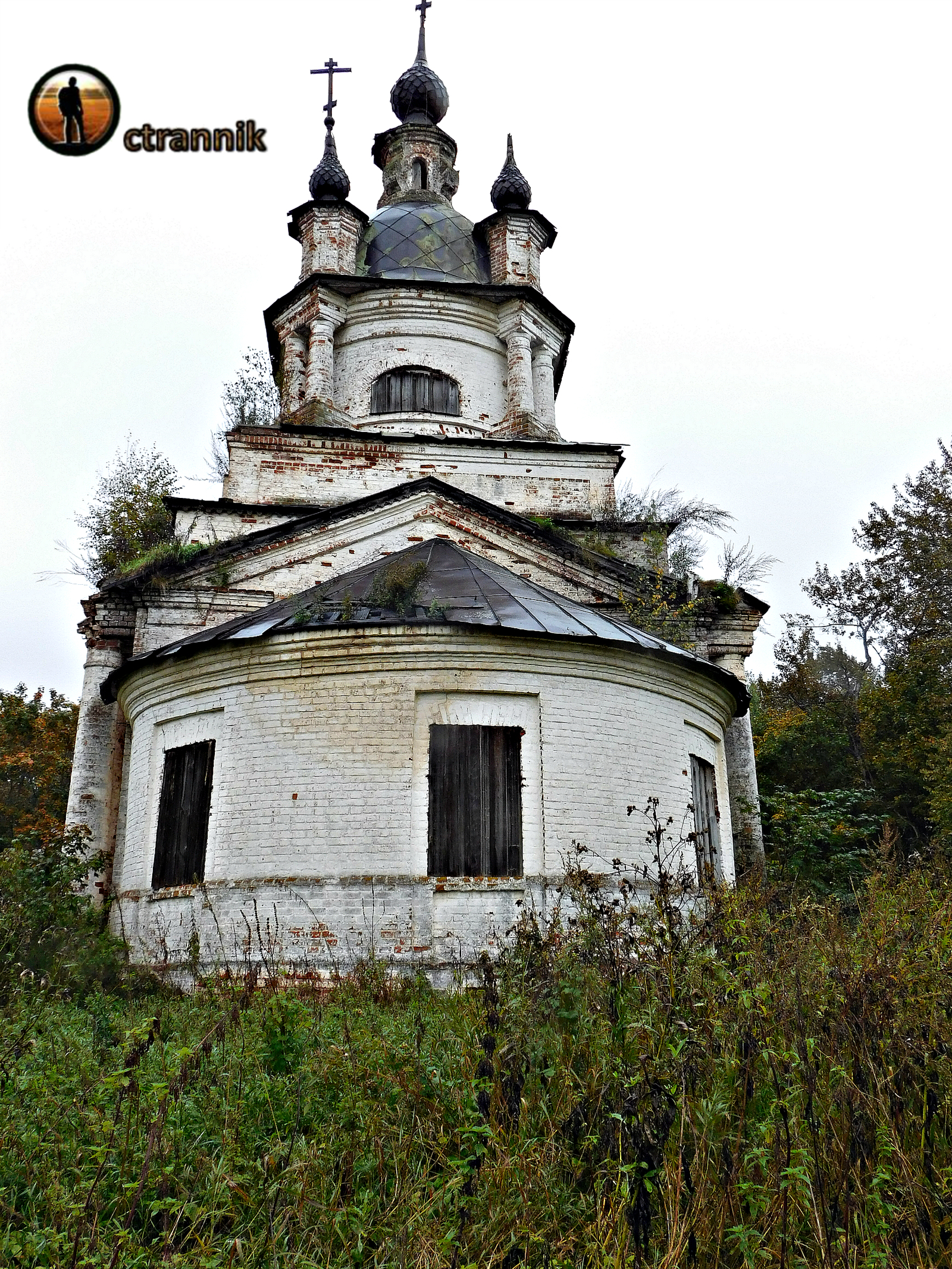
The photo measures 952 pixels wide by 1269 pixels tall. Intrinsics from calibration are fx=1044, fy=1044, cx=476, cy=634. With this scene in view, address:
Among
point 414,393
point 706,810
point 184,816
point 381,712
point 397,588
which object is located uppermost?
point 414,393

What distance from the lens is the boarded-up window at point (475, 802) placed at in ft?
30.1

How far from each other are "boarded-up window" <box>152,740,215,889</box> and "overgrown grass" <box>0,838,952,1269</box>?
4.39m

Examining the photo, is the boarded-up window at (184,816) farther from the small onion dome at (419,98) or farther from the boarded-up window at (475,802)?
the small onion dome at (419,98)

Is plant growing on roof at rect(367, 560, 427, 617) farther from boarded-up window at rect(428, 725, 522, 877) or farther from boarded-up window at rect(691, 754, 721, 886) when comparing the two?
boarded-up window at rect(691, 754, 721, 886)

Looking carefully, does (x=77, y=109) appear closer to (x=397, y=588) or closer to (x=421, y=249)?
(x=397, y=588)

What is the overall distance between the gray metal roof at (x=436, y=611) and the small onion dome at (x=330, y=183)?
32.7ft

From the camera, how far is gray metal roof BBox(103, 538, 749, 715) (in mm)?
9711

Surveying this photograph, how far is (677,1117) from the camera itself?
366cm

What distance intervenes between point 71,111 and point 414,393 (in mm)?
9743

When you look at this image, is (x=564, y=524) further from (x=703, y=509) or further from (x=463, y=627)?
(x=463, y=627)

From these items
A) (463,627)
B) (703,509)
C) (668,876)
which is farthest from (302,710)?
(703,509)

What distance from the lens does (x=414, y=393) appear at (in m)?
17.4

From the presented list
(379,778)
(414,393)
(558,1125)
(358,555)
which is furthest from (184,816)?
(414,393)

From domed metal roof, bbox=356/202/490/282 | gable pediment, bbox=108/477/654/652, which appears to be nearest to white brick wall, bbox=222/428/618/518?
gable pediment, bbox=108/477/654/652
